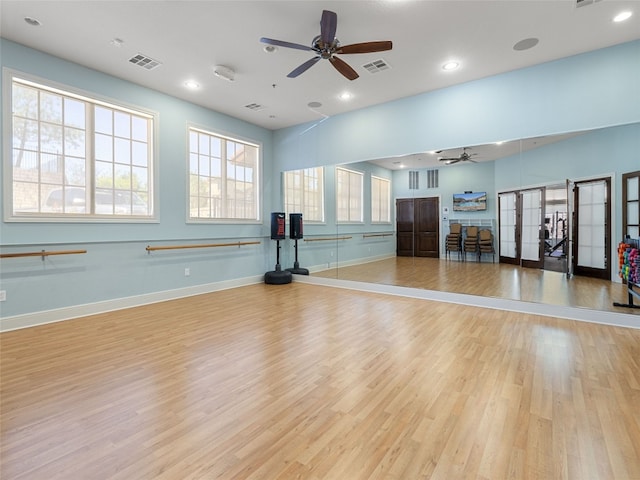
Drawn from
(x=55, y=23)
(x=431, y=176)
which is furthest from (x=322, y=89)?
(x=55, y=23)

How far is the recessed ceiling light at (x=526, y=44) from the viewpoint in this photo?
3736mm

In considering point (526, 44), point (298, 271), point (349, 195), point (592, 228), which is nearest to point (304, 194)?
point (349, 195)

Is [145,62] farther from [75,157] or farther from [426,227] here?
[426,227]

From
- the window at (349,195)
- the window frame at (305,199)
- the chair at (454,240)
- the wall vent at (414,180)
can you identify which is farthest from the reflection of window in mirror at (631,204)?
the window frame at (305,199)

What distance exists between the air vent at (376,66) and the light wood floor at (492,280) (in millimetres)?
Answer: 3375

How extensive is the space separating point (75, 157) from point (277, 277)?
4011 mm

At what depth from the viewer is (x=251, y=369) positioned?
270cm

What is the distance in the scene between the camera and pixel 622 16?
10.9 feet

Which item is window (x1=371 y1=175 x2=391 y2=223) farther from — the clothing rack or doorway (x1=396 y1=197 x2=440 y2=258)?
the clothing rack

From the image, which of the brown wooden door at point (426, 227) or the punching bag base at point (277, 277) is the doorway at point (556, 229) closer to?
the brown wooden door at point (426, 227)

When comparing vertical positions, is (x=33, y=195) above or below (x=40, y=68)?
below

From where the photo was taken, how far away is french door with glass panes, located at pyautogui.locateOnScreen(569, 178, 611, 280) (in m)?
4.24

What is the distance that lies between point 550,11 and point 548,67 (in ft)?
4.03

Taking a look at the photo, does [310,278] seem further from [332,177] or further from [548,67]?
[548,67]
